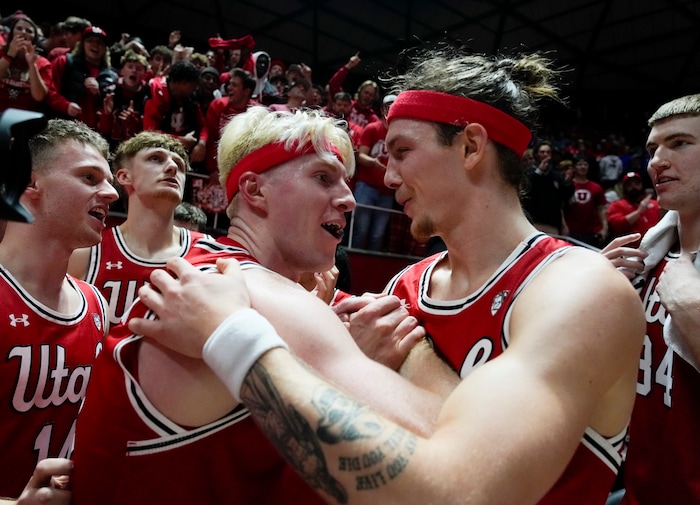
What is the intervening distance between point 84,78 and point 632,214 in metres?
7.76

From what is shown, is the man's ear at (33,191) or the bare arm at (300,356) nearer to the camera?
the bare arm at (300,356)

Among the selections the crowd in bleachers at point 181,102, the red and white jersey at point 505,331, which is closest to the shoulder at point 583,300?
the red and white jersey at point 505,331

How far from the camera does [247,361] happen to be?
1331mm

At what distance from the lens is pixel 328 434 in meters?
1.26

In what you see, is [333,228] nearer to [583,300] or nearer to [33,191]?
[583,300]

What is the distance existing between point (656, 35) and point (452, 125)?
19.7 m

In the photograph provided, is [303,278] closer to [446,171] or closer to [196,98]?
[446,171]

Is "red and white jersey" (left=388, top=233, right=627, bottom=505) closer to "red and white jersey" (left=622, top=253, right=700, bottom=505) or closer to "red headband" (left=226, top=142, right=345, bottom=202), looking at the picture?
"red headband" (left=226, top=142, right=345, bottom=202)

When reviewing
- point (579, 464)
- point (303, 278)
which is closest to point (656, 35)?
point (303, 278)

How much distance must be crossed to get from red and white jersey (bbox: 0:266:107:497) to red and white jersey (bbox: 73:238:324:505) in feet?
3.84

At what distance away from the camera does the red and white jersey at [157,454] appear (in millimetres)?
1584

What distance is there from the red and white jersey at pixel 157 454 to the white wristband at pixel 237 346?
30 cm

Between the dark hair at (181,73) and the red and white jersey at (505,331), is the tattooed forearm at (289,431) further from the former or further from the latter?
the dark hair at (181,73)

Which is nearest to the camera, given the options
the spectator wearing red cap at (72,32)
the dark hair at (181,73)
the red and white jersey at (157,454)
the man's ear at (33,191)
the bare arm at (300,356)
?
the bare arm at (300,356)
